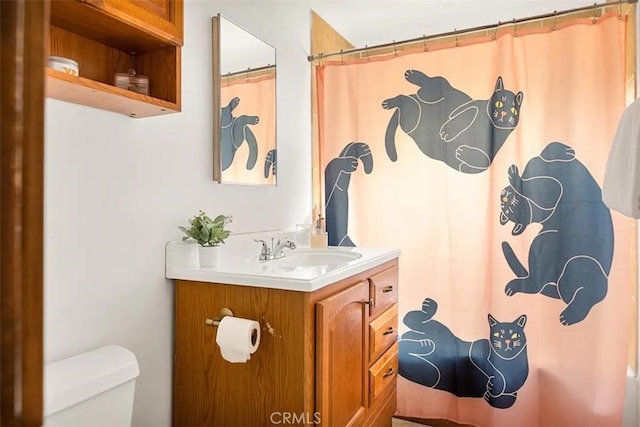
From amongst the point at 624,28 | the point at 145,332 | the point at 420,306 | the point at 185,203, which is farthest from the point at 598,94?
the point at 145,332

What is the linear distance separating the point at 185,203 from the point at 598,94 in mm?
1910

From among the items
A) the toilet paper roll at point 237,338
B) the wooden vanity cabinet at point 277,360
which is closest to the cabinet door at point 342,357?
the wooden vanity cabinet at point 277,360

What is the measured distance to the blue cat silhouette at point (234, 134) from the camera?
5.68 feet

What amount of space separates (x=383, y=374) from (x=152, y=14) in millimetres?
1628

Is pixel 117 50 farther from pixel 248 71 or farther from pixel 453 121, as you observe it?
pixel 453 121

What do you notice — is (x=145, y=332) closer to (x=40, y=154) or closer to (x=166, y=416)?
(x=166, y=416)

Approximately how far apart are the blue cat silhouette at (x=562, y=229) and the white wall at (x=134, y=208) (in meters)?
1.25

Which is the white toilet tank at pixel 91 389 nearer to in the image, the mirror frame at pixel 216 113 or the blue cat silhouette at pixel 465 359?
the mirror frame at pixel 216 113

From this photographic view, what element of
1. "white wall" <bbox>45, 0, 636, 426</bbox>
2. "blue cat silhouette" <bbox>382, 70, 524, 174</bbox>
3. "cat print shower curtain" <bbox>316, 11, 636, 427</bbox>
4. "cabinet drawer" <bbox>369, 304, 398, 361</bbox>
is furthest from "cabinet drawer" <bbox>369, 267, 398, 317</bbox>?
"blue cat silhouette" <bbox>382, 70, 524, 174</bbox>

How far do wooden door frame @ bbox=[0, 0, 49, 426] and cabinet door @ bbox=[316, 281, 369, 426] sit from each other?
1.01 m

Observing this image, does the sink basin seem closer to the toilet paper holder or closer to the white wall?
the white wall

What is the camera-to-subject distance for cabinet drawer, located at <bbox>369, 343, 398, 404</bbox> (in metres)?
1.75

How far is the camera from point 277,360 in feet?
4.35

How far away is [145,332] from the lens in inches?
55.6
